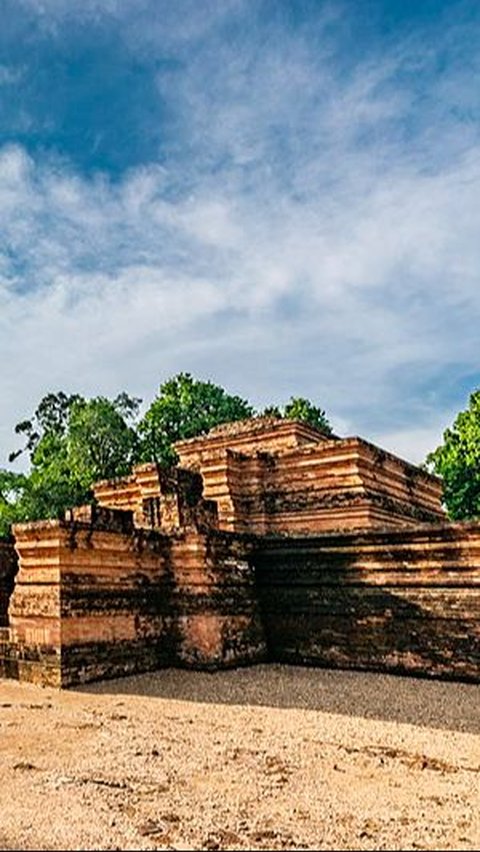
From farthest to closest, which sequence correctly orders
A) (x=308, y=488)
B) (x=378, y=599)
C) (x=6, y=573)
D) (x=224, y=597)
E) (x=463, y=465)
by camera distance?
(x=463, y=465)
(x=308, y=488)
(x=6, y=573)
(x=224, y=597)
(x=378, y=599)

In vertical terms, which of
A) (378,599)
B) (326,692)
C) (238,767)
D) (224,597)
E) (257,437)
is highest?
(257,437)

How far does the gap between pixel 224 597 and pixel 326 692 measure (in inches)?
88.5

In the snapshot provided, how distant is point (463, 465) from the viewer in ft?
96.6

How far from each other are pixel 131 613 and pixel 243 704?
234 cm

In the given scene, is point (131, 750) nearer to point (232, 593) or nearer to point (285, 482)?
point (232, 593)

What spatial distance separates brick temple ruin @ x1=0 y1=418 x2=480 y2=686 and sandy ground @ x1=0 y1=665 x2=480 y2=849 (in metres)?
0.70

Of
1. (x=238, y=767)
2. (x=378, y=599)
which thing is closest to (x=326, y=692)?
(x=378, y=599)

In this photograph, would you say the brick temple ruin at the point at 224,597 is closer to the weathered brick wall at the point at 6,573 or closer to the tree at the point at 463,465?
the weathered brick wall at the point at 6,573

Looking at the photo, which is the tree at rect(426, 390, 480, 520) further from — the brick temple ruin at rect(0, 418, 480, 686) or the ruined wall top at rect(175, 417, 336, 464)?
the brick temple ruin at rect(0, 418, 480, 686)

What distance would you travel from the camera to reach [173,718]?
18.8ft

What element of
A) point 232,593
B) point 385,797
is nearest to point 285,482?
point 232,593

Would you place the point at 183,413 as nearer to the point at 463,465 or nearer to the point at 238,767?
the point at 463,465

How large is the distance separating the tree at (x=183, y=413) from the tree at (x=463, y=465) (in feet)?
38.6

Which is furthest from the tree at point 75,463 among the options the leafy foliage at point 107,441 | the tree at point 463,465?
the tree at point 463,465
